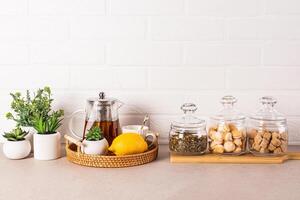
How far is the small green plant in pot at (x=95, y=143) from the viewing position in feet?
5.66

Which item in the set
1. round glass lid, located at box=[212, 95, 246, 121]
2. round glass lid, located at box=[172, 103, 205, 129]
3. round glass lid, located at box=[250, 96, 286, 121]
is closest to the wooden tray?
round glass lid, located at box=[172, 103, 205, 129]

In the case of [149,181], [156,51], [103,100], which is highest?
[156,51]

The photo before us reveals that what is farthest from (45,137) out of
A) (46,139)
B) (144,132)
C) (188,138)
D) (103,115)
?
(188,138)

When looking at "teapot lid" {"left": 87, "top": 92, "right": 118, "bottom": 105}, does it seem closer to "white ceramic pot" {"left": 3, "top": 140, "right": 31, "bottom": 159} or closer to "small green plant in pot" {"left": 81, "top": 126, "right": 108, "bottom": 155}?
"small green plant in pot" {"left": 81, "top": 126, "right": 108, "bottom": 155}

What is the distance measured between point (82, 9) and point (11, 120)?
0.51 meters

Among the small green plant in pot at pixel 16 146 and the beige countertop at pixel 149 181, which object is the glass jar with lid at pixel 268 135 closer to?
the beige countertop at pixel 149 181

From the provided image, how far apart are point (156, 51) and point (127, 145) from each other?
424 millimetres

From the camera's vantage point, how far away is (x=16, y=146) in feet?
5.84

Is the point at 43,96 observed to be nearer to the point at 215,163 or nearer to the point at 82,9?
the point at 82,9

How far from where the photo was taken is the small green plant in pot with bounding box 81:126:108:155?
67.9 inches

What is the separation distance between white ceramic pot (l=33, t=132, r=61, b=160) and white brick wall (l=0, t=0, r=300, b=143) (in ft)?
0.82

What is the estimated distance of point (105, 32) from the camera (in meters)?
1.97

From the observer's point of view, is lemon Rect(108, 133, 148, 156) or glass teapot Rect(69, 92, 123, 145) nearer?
lemon Rect(108, 133, 148, 156)

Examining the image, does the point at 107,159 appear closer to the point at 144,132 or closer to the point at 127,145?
the point at 127,145
